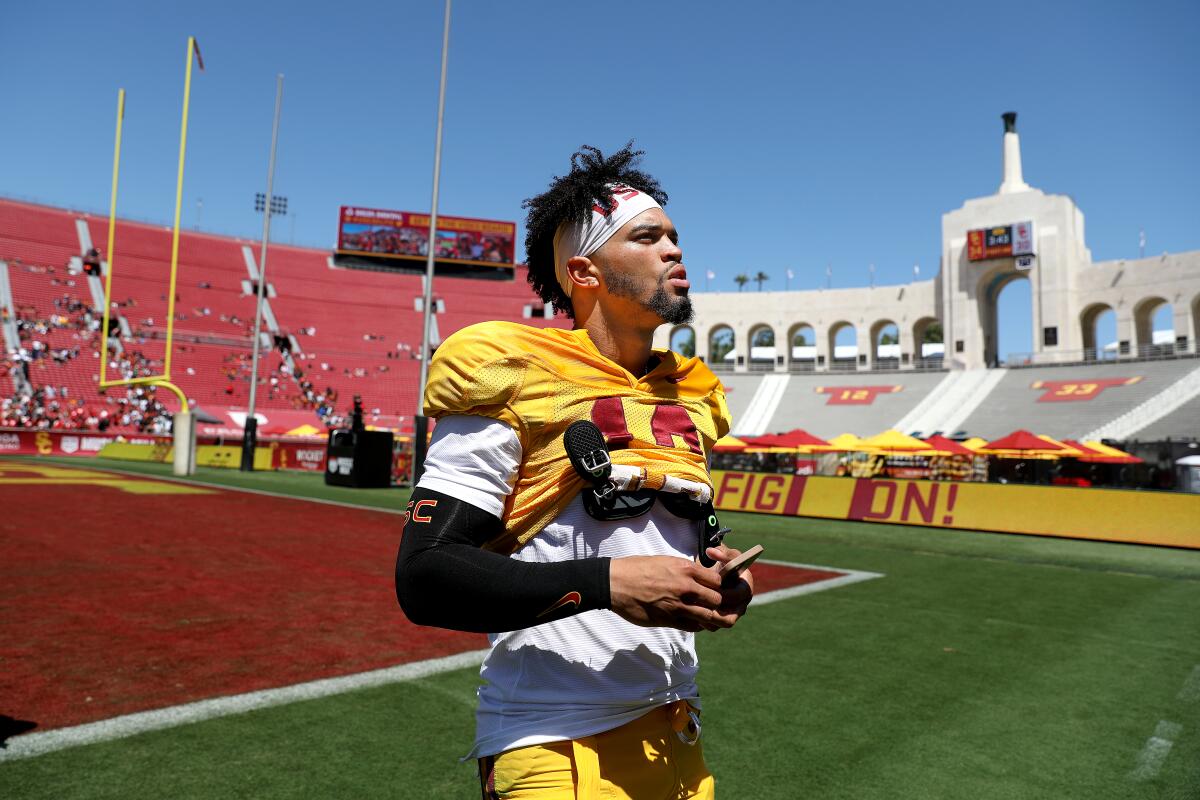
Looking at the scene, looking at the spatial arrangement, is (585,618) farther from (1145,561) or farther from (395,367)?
(395,367)

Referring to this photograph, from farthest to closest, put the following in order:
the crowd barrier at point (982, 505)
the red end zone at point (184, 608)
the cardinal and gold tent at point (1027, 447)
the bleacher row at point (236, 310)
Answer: the bleacher row at point (236, 310)
the cardinal and gold tent at point (1027, 447)
the crowd barrier at point (982, 505)
the red end zone at point (184, 608)

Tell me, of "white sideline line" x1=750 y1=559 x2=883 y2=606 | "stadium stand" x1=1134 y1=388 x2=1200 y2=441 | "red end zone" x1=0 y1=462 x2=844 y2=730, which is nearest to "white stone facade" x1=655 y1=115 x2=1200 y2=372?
"stadium stand" x1=1134 y1=388 x2=1200 y2=441

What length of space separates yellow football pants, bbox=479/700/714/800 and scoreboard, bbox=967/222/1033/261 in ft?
167

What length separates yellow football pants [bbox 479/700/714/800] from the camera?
1469 millimetres

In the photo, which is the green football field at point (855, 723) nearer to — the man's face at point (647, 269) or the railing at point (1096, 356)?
the man's face at point (647, 269)

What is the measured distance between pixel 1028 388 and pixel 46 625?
4522 centimetres

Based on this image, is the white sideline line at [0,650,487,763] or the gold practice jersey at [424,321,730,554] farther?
the white sideline line at [0,650,487,763]

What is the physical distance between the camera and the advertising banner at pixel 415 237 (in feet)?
196

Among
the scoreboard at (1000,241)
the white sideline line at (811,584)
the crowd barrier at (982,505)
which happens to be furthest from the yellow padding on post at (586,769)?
the scoreboard at (1000,241)

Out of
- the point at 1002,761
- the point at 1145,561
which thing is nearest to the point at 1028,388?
the point at 1145,561

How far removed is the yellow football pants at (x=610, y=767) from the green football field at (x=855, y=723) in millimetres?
2101

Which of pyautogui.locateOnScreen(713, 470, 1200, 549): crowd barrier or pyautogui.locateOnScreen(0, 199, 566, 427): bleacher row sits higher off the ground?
pyautogui.locateOnScreen(0, 199, 566, 427): bleacher row

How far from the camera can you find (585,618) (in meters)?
1.60

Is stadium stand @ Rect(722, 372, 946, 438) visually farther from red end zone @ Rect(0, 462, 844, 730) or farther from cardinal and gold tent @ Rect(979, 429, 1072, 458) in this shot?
red end zone @ Rect(0, 462, 844, 730)
